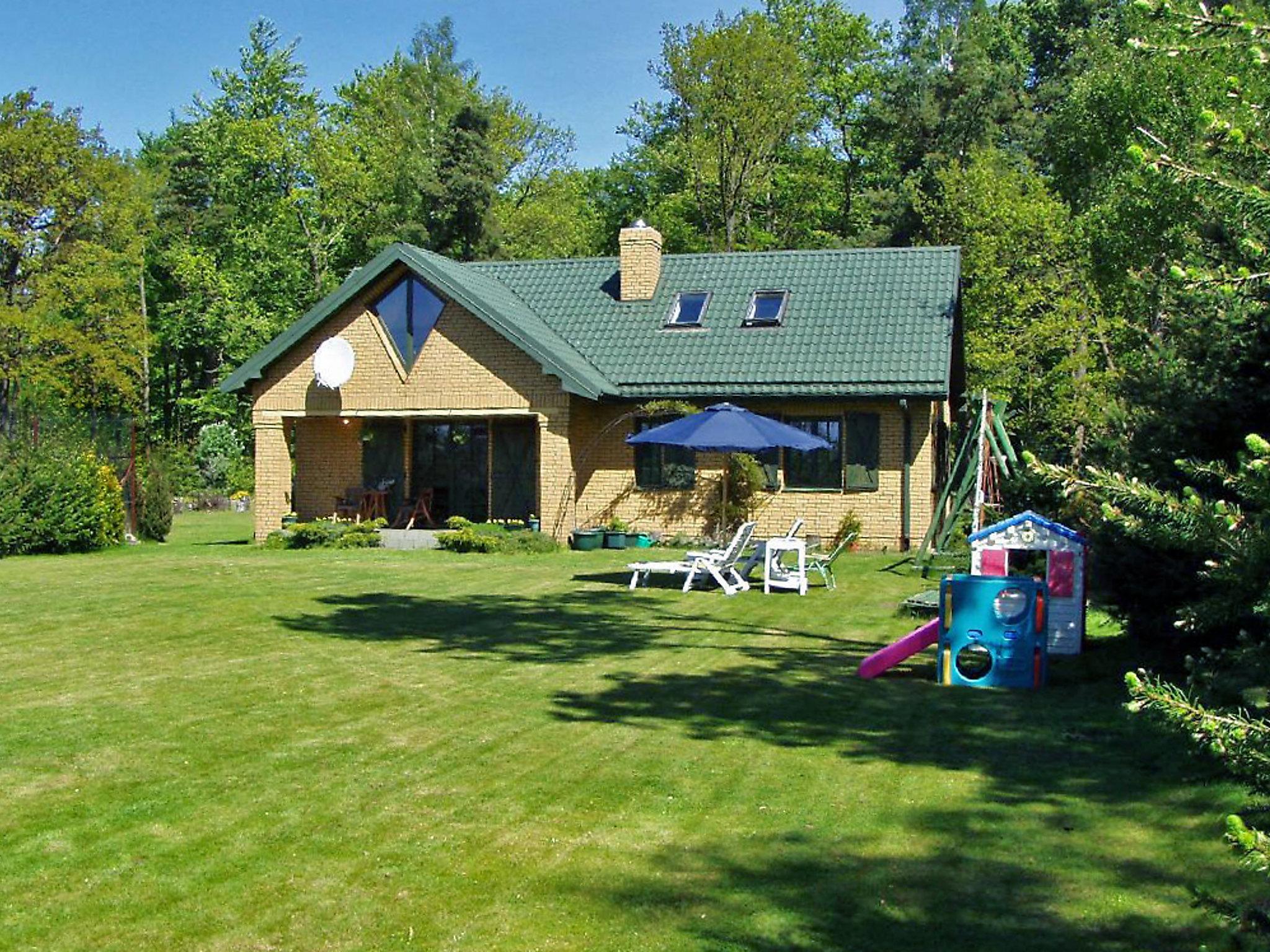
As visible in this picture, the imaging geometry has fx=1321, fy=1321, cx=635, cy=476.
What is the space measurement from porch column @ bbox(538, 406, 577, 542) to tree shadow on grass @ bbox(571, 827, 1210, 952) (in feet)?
60.4

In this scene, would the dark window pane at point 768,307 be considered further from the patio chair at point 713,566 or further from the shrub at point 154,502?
the shrub at point 154,502

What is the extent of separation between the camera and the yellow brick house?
24.5 meters

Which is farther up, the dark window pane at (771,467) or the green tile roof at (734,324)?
the green tile roof at (734,324)

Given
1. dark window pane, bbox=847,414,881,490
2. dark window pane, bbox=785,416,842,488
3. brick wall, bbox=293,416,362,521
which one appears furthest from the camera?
brick wall, bbox=293,416,362,521

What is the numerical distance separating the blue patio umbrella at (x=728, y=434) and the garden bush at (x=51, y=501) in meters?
10.9

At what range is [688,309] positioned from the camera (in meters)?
27.5

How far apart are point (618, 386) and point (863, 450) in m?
4.82

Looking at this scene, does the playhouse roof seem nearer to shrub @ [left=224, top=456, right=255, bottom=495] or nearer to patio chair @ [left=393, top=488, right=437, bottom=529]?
patio chair @ [left=393, top=488, right=437, bottom=529]

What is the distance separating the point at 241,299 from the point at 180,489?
10.6 metres

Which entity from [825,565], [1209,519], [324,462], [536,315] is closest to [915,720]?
[1209,519]

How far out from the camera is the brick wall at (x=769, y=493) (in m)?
24.4

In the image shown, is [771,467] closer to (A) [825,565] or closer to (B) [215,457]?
(A) [825,565]

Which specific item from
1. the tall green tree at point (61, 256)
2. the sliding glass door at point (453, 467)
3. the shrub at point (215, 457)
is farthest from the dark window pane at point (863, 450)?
the tall green tree at point (61, 256)

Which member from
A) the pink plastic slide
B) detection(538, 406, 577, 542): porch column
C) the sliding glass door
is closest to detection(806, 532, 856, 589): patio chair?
the pink plastic slide
